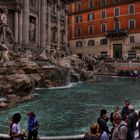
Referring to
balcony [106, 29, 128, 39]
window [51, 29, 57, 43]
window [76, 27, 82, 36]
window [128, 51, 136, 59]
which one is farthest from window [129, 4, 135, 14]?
window [51, 29, 57, 43]

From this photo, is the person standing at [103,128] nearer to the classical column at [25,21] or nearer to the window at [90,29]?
the classical column at [25,21]

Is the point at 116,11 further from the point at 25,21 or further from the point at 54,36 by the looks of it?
the point at 25,21

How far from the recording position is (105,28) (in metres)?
76.6

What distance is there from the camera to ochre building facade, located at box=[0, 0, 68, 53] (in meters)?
45.4

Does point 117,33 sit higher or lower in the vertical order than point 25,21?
higher

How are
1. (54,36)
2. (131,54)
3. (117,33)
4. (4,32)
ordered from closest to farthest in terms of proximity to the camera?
(4,32), (54,36), (131,54), (117,33)

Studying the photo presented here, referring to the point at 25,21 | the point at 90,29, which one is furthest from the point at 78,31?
the point at 25,21

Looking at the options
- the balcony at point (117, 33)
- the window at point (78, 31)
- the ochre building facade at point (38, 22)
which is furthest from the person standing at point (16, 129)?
the window at point (78, 31)

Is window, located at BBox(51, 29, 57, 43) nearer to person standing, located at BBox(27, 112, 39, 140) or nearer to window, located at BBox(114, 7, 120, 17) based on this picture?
window, located at BBox(114, 7, 120, 17)

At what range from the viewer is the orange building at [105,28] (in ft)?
236

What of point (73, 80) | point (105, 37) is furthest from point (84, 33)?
point (73, 80)

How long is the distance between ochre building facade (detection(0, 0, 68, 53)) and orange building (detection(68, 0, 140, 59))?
42.2 feet

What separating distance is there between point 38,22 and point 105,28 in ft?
91.5

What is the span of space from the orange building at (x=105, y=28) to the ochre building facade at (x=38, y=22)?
12.9m
